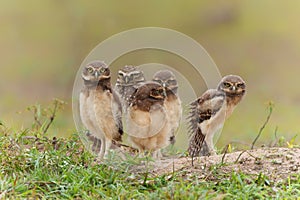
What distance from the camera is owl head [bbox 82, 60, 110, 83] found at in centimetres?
487

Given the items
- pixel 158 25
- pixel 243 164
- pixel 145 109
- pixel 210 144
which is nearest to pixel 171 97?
pixel 145 109

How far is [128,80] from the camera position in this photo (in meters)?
5.15

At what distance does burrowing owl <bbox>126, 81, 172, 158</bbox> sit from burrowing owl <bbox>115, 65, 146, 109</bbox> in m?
0.16

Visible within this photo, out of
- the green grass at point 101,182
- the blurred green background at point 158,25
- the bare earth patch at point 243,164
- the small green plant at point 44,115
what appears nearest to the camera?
the green grass at point 101,182

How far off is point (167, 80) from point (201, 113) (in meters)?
0.38

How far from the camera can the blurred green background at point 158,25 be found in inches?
358

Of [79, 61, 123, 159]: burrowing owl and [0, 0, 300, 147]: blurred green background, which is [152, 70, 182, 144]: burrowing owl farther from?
[0, 0, 300, 147]: blurred green background

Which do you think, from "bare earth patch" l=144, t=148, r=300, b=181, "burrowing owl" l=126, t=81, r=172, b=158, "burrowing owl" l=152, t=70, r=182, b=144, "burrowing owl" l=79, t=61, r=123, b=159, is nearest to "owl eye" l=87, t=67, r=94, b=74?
"burrowing owl" l=79, t=61, r=123, b=159

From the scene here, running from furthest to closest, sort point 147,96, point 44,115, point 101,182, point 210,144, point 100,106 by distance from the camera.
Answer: point 44,115
point 210,144
point 100,106
point 147,96
point 101,182

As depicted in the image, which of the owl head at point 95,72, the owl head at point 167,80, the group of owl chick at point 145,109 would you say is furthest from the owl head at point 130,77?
the owl head at point 95,72

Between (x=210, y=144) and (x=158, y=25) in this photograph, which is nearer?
(x=210, y=144)

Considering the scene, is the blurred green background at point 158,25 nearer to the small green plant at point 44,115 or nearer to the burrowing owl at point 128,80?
the small green plant at point 44,115

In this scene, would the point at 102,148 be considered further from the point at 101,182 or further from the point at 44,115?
the point at 44,115

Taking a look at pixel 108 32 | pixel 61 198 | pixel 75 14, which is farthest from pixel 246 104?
pixel 61 198
